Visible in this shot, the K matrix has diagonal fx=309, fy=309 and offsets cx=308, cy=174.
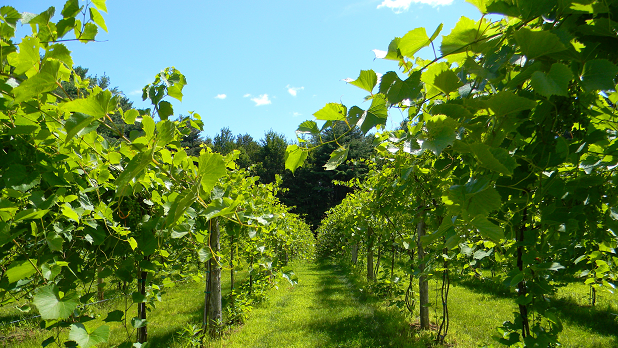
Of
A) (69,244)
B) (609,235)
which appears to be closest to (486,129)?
(609,235)

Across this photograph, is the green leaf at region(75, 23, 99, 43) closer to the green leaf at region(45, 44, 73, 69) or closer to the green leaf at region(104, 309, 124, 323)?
the green leaf at region(45, 44, 73, 69)

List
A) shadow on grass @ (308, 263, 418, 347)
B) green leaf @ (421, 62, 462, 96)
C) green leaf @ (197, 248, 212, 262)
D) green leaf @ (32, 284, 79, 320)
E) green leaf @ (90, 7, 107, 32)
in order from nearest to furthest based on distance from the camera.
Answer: green leaf @ (421, 62, 462, 96) < green leaf @ (32, 284, 79, 320) < green leaf @ (90, 7, 107, 32) < green leaf @ (197, 248, 212, 262) < shadow on grass @ (308, 263, 418, 347)

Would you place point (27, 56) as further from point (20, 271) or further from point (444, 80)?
point (444, 80)

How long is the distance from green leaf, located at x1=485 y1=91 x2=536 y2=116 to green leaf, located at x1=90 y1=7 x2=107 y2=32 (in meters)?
1.09

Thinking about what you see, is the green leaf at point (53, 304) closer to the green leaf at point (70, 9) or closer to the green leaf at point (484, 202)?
the green leaf at point (70, 9)

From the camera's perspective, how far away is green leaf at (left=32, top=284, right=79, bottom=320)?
816 mm

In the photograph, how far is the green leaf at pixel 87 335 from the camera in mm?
885

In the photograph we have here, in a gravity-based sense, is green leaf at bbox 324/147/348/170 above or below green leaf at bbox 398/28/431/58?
below

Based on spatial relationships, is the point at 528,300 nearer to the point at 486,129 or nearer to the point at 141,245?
the point at 486,129

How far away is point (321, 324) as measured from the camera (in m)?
5.66

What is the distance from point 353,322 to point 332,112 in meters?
5.74

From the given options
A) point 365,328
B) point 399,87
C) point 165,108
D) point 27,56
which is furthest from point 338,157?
point 365,328

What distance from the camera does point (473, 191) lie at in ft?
1.84

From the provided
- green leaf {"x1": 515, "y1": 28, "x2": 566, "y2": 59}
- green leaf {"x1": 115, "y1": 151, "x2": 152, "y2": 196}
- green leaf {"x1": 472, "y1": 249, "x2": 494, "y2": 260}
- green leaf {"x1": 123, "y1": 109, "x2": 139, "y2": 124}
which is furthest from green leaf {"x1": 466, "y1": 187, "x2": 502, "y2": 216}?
green leaf {"x1": 472, "y1": 249, "x2": 494, "y2": 260}
